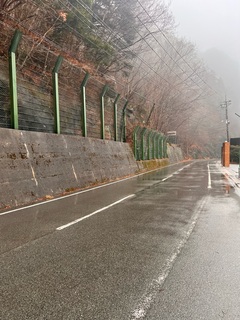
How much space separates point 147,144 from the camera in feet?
108

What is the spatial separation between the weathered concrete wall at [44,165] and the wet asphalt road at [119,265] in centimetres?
191

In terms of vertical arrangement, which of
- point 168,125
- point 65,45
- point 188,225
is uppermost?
point 65,45

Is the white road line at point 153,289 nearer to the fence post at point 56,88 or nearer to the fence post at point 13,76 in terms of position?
the fence post at point 13,76

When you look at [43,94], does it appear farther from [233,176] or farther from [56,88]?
[233,176]

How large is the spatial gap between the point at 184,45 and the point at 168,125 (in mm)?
14320

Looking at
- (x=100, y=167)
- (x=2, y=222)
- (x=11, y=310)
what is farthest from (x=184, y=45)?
(x=11, y=310)

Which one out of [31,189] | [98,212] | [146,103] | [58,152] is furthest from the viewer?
[146,103]

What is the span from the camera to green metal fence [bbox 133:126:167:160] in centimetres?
2827

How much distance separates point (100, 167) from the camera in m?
16.6

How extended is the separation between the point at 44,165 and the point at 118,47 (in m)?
21.3

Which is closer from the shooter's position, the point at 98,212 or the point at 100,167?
the point at 98,212

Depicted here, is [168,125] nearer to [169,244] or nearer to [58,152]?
[58,152]

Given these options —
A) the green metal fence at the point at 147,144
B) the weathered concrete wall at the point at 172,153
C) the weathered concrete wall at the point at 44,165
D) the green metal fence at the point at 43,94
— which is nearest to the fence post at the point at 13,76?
the green metal fence at the point at 43,94

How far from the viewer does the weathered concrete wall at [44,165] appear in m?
9.25
